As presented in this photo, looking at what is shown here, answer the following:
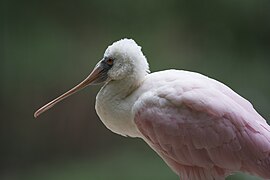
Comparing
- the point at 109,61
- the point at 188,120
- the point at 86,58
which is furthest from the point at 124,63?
the point at 86,58

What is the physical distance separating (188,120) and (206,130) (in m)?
0.04

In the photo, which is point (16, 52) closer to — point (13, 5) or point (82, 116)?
point (13, 5)

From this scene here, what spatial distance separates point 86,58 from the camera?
7.16ft

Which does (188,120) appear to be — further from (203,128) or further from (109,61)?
(109,61)

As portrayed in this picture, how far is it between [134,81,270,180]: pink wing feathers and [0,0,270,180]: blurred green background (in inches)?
37.5

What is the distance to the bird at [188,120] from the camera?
116cm

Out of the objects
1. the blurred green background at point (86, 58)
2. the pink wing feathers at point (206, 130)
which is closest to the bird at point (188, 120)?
the pink wing feathers at point (206, 130)

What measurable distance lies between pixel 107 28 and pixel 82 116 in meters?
0.35

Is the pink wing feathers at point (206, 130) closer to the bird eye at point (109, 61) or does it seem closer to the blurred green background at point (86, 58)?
the bird eye at point (109, 61)

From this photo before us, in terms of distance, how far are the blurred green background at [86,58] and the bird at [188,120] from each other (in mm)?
911

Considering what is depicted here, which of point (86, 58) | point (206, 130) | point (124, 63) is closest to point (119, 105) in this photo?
point (124, 63)

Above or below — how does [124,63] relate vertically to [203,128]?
above

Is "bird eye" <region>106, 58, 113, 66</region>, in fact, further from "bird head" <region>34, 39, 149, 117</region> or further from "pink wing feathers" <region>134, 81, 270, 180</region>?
"pink wing feathers" <region>134, 81, 270, 180</region>

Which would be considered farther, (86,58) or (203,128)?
(86,58)
